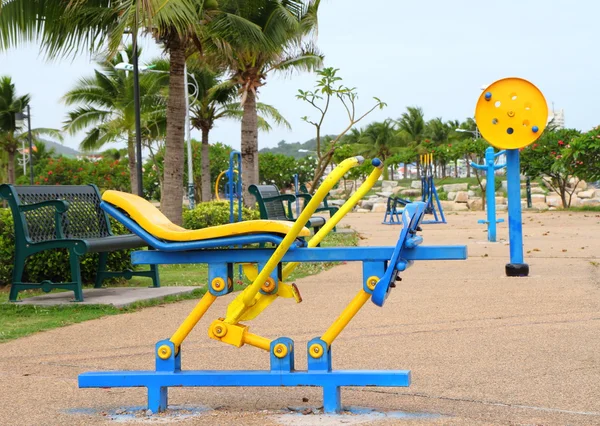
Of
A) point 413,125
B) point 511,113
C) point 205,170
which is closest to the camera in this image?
point 511,113

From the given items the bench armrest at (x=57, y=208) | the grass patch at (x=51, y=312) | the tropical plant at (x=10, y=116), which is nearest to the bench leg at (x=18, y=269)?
the grass patch at (x=51, y=312)

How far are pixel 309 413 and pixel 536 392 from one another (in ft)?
3.74

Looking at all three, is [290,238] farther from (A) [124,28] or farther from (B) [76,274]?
(A) [124,28]

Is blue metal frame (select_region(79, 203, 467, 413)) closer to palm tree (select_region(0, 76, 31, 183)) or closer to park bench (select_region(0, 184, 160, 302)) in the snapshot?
park bench (select_region(0, 184, 160, 302))

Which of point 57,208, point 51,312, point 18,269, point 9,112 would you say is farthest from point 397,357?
point 9,112

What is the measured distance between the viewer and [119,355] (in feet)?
17.4

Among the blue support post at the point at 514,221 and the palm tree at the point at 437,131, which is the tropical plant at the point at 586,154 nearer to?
the blue support post at the point at 514,221

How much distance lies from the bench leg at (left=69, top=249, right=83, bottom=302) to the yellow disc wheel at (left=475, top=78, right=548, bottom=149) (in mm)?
4179

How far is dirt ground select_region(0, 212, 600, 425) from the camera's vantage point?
3857 mm

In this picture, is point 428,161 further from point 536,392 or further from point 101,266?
point 536,392

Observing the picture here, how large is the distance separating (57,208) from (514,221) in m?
4.50

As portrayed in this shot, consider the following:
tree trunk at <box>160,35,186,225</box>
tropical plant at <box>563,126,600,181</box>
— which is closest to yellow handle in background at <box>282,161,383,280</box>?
tree trunk at <box>160,35,186,225</box>

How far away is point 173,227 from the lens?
3994 mm

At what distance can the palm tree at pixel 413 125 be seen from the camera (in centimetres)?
9275
